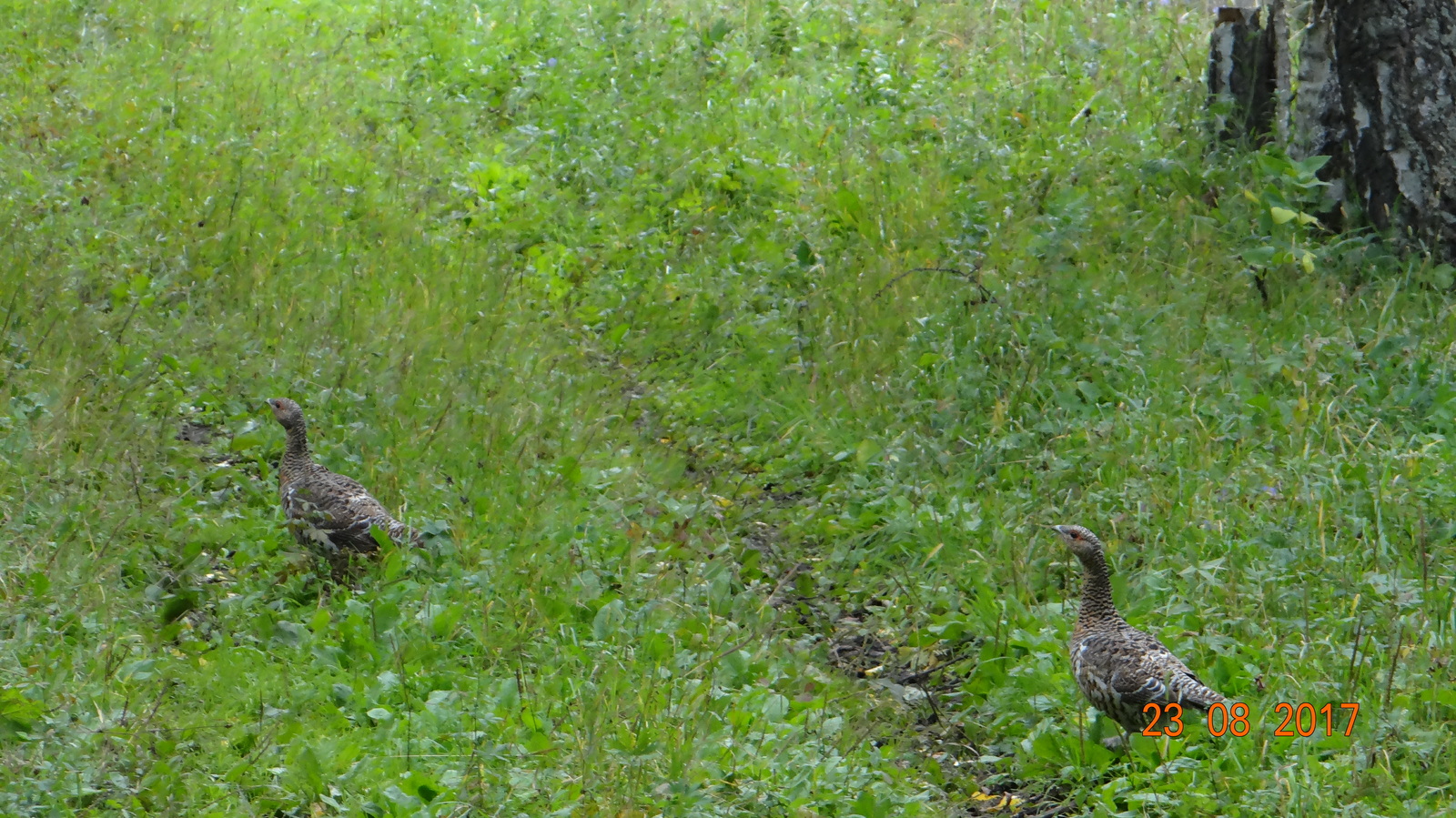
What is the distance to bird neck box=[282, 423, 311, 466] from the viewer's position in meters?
7.34

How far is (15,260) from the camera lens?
344 inches

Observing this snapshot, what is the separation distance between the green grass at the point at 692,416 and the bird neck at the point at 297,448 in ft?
0.93

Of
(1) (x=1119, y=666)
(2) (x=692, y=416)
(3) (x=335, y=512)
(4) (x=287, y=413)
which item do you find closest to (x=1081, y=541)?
(1) (x=1119, y=666)

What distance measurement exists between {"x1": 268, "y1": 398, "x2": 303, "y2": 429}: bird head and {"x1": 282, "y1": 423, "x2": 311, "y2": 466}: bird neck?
0.03 meters

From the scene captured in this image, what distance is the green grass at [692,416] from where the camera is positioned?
17.8ft

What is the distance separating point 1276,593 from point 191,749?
4.65 metres

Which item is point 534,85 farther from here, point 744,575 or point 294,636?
point 294,636

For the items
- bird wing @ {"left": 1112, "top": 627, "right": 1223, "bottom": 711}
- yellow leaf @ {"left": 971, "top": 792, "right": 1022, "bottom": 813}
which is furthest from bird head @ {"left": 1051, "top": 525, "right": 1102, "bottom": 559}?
yellow leaf @ {"left": 971, "top": 792, "right": 1022, "bottom": 813}

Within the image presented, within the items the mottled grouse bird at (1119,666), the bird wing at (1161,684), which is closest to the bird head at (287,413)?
the mottled grouse bird at (1119,666)

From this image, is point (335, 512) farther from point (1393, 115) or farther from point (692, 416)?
point (1393, 115)

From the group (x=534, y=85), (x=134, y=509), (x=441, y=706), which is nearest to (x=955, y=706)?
(x=441, y=706)

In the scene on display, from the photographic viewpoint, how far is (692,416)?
9.56m

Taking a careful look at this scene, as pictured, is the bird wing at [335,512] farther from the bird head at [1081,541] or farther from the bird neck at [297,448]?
the bird head at [1081,541]
